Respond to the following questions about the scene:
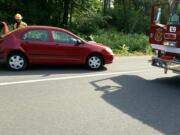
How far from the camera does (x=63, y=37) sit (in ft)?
46.9

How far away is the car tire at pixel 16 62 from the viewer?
535 inches

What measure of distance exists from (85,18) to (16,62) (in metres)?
16.1

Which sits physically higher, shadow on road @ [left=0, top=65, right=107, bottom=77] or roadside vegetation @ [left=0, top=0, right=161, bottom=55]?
roadside vegetation @ [left=0, top=0, right=161, bottom=55]

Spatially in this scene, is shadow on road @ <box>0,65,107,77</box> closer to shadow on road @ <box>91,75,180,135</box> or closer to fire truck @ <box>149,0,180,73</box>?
shadow on road @ <box>91,75,180,135</box>

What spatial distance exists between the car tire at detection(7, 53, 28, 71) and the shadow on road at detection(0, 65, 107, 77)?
19 centimetres

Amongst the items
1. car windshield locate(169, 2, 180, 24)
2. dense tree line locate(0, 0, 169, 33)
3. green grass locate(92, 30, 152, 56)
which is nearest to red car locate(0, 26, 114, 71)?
car windshield locate(169, 2, 180, 24)

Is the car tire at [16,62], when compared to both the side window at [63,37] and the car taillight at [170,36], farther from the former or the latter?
the car taillight at [170,36]

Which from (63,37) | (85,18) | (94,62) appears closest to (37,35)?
(63,37)

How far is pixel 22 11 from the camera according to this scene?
94.4 ft

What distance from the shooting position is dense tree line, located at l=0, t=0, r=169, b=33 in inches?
1120

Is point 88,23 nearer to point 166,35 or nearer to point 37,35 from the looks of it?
point 37,35

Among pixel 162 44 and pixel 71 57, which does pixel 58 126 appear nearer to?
pixel 162 44

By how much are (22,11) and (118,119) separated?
855 inches

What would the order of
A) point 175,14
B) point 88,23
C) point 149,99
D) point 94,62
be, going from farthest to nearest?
point 88,23
point 94,62
point 175,14
point 149,99
